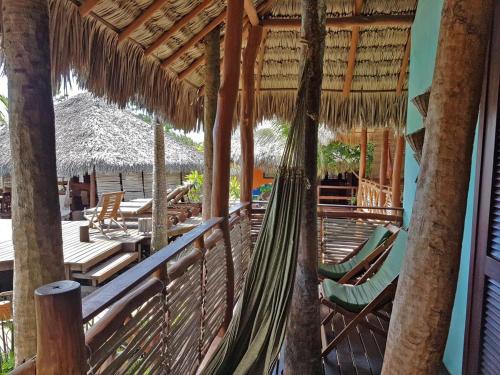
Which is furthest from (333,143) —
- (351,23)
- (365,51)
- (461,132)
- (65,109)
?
(461,132)

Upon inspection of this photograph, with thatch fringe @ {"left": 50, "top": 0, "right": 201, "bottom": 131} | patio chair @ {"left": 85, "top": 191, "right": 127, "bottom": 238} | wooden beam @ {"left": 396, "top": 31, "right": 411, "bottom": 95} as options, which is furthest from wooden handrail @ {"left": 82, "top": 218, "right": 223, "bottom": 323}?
patio chair @ {"left": 85, "top": 191, "right": 127, "bottom": 238}

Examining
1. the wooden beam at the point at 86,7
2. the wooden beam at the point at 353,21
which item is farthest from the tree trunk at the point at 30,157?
the wooden beam at the point at 353,21

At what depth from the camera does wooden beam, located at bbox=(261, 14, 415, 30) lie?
3465 millimetres

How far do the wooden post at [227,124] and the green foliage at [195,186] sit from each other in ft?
26.4

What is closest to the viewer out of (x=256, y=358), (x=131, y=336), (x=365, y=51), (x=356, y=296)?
(x=131, y=336)

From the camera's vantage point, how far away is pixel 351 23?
3.55m

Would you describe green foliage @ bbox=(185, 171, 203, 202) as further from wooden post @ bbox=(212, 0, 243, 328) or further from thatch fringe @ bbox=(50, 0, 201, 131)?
wooden post @ bbox=(212, 0, 243, 328)

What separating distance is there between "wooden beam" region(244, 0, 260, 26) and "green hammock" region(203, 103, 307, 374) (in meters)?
1.84

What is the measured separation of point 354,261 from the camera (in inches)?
133

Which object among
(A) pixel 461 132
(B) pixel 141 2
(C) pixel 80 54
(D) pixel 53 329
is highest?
(B) pixel 141 2

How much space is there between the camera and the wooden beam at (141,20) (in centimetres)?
282

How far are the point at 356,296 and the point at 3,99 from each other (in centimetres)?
895

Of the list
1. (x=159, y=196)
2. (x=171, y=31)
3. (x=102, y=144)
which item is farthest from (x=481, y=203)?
(x=102, y=144)

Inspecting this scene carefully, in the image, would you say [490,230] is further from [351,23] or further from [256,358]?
[351,23]
